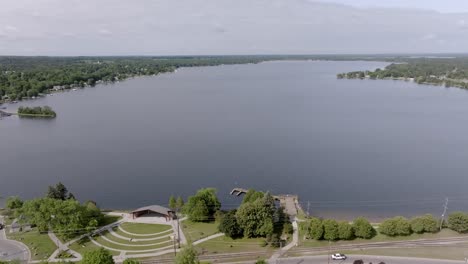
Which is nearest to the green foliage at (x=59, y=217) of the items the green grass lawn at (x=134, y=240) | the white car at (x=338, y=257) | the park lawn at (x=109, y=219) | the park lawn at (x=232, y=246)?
the park lawn at (x=109, y=219)

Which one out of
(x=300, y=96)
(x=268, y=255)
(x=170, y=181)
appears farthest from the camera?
(x=300, y=96)

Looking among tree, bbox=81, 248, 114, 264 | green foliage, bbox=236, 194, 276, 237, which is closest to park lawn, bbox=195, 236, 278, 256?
green foliage, bbox=236, 194, 276, 237

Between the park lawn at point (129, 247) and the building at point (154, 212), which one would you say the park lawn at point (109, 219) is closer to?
the building at point (154, 212)

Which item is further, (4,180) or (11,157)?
(11,157)

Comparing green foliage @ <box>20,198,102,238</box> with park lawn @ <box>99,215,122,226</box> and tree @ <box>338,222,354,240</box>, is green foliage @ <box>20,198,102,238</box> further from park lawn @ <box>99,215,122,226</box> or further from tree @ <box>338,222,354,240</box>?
tree @ <box>338,222,354,240</box>

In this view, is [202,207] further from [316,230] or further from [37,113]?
[37,113]

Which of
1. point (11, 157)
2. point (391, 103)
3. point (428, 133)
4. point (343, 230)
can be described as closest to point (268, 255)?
point (343, 230)

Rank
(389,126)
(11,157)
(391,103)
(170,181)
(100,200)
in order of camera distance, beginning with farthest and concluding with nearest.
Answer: (391,103)
(389,126)
(11,157)
(170,181)
(100,200)

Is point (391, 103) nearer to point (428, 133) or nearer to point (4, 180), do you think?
point (428, 133)
